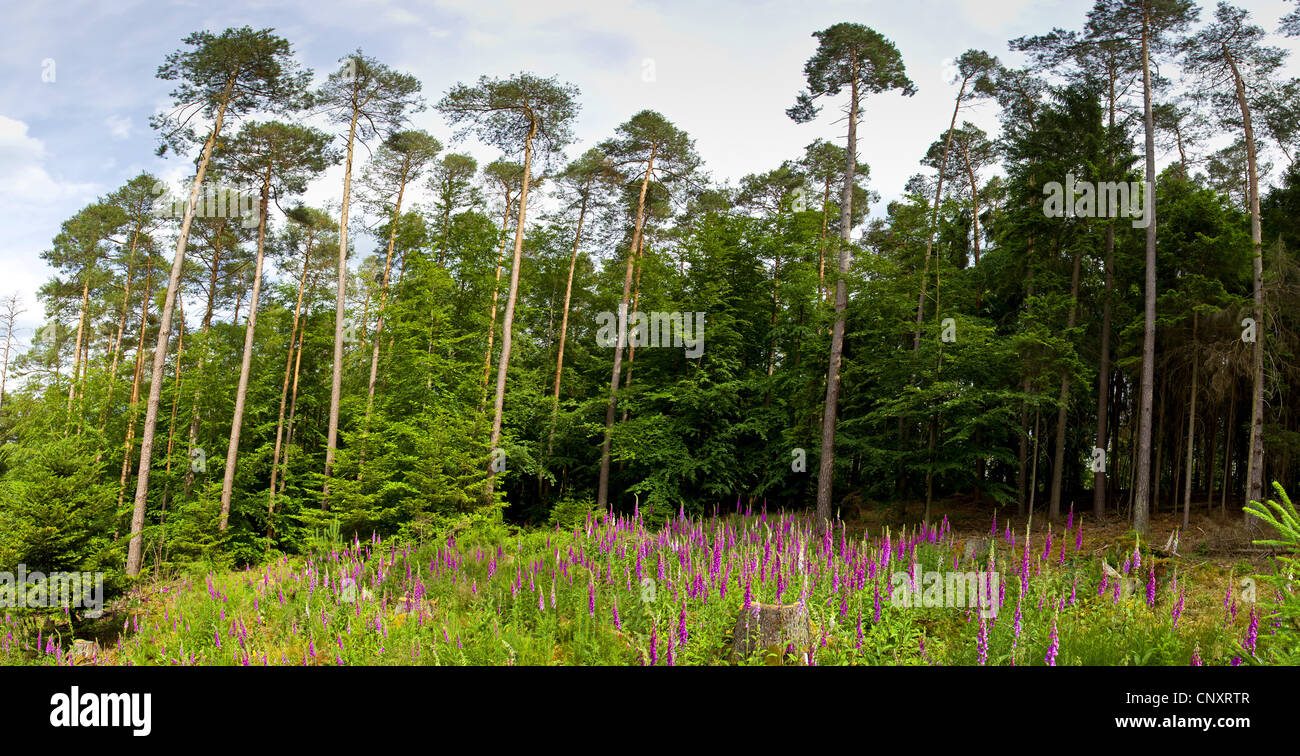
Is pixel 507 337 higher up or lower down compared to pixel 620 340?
lower down

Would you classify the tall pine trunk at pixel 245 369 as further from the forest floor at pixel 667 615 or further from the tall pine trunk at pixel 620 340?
the tall pine trunk at pixel 620 340

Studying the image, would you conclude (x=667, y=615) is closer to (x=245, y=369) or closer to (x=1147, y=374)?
(x=1147, y=374)

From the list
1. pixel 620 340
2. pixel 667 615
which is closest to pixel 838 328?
pixel 620 340

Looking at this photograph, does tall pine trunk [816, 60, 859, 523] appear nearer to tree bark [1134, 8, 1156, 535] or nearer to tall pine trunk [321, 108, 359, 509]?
tree bark [1134, 8, 1156, 535]

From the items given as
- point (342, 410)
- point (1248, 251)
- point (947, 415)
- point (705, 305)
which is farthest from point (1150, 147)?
point (342, 410)

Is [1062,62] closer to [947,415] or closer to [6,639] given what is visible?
[947,415]

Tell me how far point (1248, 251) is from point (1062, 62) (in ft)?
21.9

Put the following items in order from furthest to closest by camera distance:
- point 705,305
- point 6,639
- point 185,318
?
point 185,318
point 705,305
point 6,639

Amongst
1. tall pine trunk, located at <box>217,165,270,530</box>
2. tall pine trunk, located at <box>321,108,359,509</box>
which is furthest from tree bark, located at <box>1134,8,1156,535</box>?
tall pine trunk, located at <box>217,165,270,530</box>

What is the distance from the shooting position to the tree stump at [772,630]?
537 cm

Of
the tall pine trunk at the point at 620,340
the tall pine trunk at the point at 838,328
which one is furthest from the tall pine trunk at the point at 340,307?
the tall pine trunk at the point at 838,328

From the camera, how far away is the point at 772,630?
5414 mm

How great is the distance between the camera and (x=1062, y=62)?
17.0 meters

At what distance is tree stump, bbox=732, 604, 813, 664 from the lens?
5367mm
